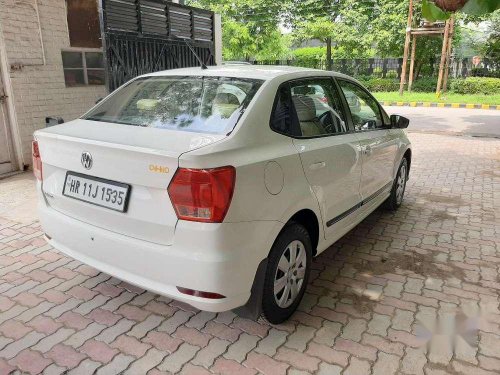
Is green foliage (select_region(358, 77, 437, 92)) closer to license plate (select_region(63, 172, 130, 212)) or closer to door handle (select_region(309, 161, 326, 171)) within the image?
door handle (select_region(309, 161, 326, 171))

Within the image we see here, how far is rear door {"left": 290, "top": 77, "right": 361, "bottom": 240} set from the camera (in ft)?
9.59

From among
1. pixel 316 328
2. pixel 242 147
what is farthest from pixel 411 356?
pixel 242 147

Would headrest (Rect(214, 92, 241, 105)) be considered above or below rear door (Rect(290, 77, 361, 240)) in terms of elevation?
above

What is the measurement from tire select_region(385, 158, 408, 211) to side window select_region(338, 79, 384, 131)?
91cm

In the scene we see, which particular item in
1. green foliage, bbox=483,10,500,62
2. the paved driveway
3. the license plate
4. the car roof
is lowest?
the paved driveway

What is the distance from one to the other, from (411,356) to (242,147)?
160 centimetres

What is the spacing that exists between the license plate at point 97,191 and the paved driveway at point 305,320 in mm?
887

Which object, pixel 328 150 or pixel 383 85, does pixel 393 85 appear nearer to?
pixel 383 85

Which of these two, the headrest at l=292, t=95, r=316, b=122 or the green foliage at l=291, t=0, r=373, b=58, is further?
the green foliage at l=291, t=0, r=373, b=58

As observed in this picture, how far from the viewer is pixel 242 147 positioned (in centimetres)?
238

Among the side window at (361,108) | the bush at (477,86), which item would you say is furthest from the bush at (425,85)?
the side window at (361,108)

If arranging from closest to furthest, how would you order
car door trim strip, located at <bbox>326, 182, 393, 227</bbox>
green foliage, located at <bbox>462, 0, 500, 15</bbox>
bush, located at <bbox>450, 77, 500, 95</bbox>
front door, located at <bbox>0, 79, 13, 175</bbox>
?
green foliage, located at <bbox>462, 0, 500, 15</bbox> → car door trim strip, located at <bbox>326, 182, 393, 227</bbox> → front door, located at <bbox>0, 79, 13, 175</bbox> → bush, located at <bbox>450, 77, 500, 95</bbox>

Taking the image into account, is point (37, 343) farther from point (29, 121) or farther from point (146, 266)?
point (29, 121)

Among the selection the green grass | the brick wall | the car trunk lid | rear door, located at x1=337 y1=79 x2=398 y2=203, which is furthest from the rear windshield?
the green grass
